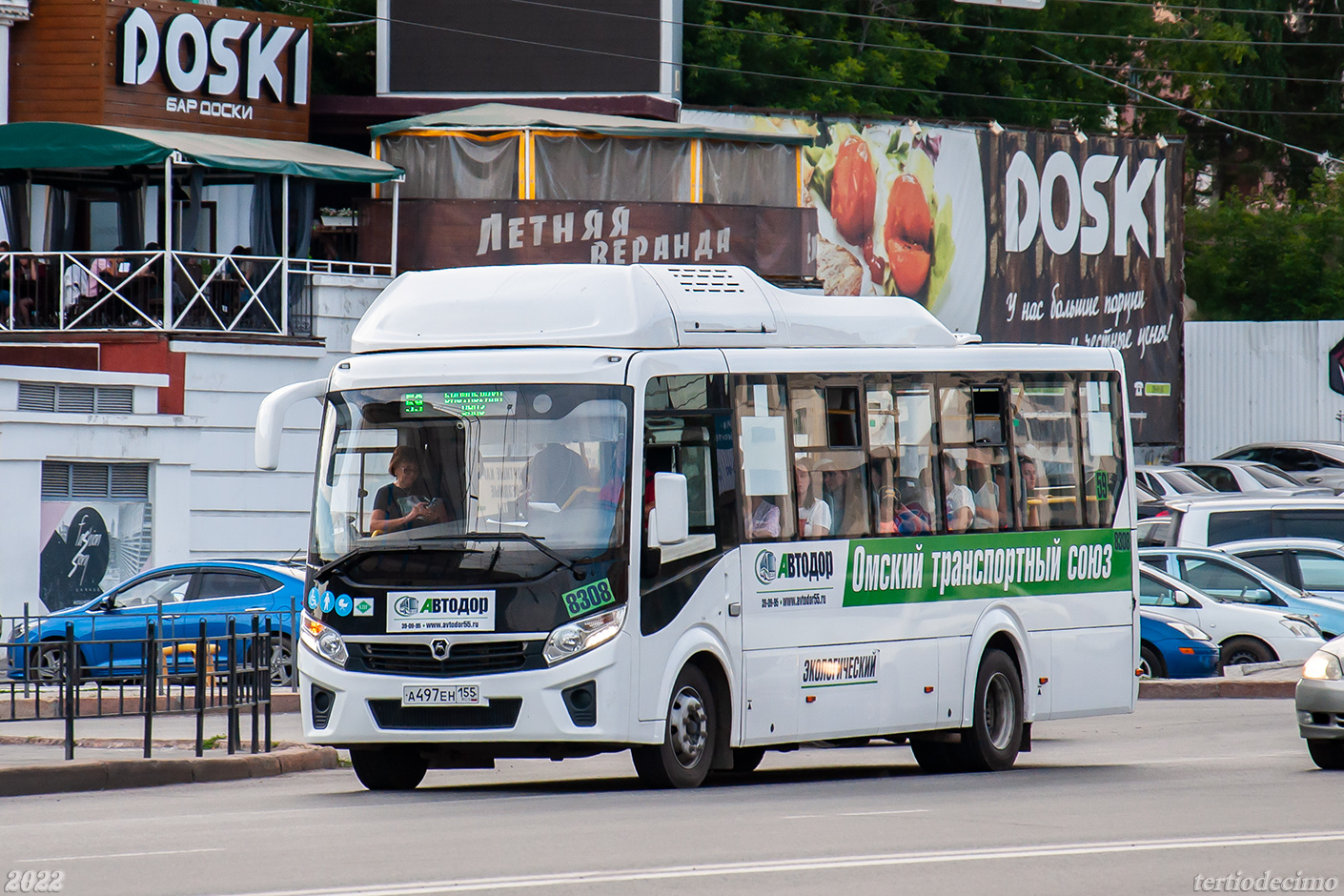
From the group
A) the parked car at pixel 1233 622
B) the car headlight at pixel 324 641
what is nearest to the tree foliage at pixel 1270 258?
the parked car at pixel 1233 622

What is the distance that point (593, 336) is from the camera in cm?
1327

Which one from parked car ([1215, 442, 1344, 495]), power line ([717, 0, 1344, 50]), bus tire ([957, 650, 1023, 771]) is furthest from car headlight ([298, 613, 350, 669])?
power line ([717, 0, 1344, 50])

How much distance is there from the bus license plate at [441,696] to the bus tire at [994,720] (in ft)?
13.6

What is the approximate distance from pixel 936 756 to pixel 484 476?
→ 4.59 meters

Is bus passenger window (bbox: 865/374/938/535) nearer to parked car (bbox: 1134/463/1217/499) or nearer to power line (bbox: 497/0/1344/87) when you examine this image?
parked car (bbox: 1134/463/1217/499)

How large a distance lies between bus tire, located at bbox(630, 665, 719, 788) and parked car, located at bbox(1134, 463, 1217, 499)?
22378 millimetres

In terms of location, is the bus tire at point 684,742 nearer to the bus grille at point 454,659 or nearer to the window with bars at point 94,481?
the bus grille at point 454,659

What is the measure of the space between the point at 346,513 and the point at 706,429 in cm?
228

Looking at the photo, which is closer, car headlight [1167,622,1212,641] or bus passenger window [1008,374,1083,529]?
bus passenger window [1008,374,1083,529]

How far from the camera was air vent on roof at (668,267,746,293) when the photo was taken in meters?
14.0

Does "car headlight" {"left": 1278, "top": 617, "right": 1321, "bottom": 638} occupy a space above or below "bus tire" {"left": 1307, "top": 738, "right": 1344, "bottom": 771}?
below

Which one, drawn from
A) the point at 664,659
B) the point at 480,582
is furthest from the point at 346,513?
the point at 664,659

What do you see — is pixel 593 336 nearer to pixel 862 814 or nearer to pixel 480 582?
pixel 480 582

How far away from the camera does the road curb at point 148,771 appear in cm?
1389
